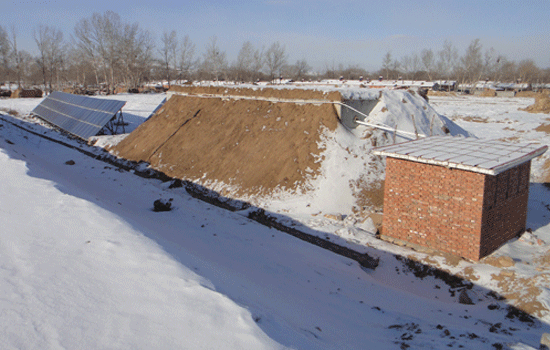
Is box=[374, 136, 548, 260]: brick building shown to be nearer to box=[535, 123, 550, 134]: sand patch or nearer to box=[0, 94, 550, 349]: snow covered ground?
box=[0, 94, 550, 349]: snow covered ground

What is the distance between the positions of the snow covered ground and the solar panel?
11.4 metres

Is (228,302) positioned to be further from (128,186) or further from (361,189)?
(128,186)

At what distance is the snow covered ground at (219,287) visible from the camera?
11.7 ft

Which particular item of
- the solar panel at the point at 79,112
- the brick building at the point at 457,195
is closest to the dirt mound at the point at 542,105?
the brick building at the point at 457,195

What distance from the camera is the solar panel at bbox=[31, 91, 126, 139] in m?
20.4

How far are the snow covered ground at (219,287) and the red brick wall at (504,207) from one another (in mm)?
379

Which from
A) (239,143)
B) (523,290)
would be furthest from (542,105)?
(523,290)

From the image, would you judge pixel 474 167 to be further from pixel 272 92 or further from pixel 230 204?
pixel 272 92

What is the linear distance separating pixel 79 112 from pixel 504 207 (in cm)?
2368

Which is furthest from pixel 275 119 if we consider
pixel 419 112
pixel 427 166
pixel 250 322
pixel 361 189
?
pixel 250 322

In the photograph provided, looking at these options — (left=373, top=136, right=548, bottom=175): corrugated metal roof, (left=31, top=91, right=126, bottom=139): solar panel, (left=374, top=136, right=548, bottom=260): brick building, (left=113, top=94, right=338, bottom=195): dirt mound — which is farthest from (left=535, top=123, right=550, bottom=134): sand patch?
(left=31, top=91, right=126, bottom=139): solar panel

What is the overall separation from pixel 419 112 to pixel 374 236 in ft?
23.8

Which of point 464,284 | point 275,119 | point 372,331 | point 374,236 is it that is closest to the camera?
point 372,331

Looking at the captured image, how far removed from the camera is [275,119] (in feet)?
44.0
